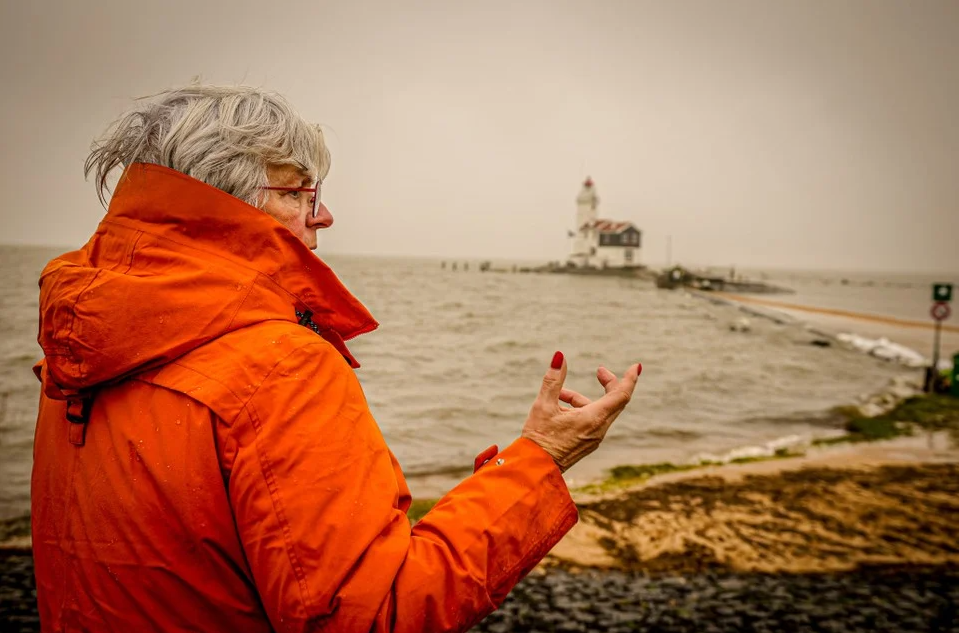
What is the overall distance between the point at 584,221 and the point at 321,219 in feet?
362

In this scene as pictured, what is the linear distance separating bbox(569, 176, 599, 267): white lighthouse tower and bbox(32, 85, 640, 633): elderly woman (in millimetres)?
108835

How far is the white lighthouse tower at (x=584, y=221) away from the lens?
108 metres

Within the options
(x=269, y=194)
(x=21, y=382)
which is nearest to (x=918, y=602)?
(x=269, y=194)

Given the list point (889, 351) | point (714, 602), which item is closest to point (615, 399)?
point (714, 602)

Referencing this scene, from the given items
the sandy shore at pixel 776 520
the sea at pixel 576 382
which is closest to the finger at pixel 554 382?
the sandy shore at pixel 776 520

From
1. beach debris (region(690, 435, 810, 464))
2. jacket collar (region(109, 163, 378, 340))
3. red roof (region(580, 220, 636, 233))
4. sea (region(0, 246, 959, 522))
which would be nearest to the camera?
jacket collar (region(109, 163, 378, 340))

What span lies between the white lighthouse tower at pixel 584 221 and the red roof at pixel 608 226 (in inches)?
8.8

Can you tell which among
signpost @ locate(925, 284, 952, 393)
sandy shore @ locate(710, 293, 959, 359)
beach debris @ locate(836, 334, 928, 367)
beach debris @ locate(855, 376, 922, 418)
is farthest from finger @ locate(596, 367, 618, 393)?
sandy shore @ locate(710, 293, 959, 359)

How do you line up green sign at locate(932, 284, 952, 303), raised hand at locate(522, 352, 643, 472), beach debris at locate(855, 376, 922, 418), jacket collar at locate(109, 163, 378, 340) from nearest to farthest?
jacket collar at locate(109, 163, 378, 340)
raised hand at locate(522, 352, 643, 472)
beach debris at locate(855, 376, 922, 418)
green sign at locate(932, 284, 952, 303)

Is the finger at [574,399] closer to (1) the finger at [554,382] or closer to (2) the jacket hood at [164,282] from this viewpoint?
(1) the finger at [554,382]

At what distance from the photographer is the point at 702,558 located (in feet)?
21.1

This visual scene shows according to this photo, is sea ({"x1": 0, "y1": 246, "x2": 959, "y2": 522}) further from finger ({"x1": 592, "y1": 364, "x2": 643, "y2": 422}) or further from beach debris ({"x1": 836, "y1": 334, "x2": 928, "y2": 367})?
finger ({"x1": 592, "y1": 364, "x2": 643, "y2": 422})

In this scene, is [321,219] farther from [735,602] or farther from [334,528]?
[735,602]

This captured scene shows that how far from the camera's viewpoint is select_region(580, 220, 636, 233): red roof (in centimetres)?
10656
